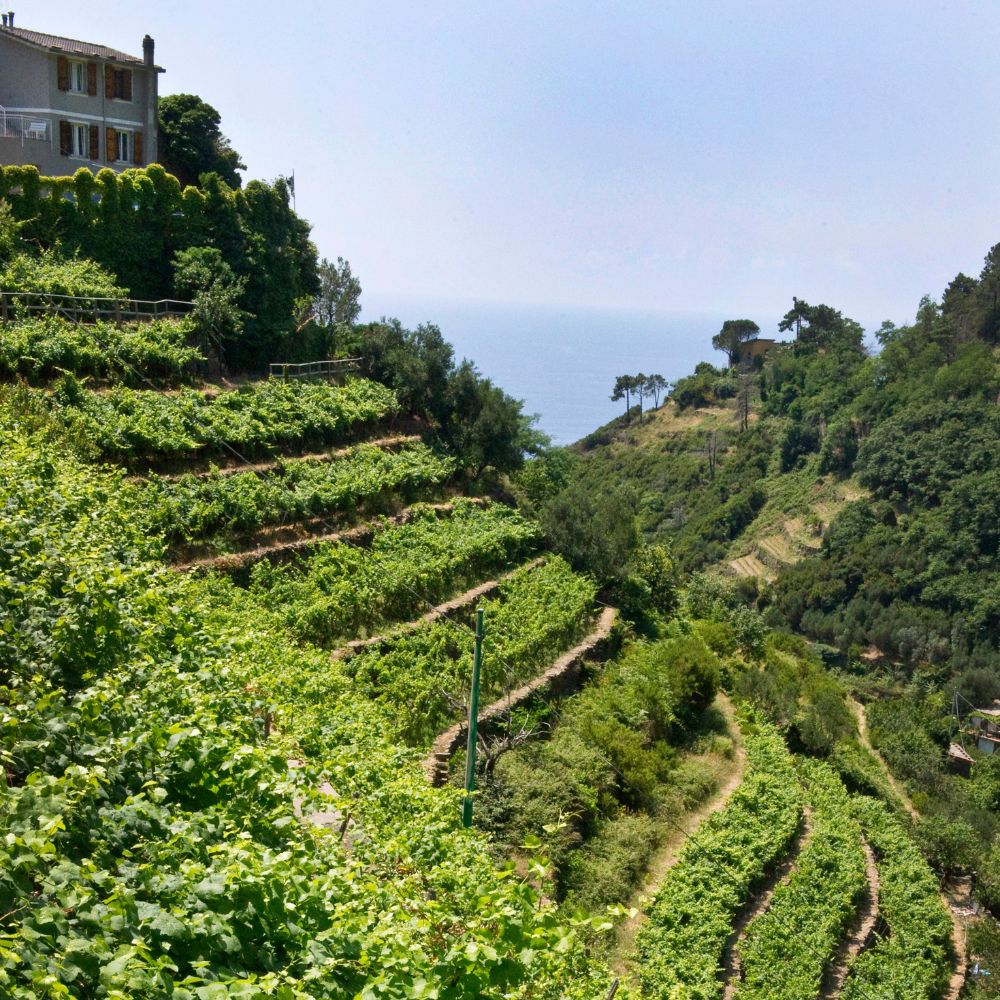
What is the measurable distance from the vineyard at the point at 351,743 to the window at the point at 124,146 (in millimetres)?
8775

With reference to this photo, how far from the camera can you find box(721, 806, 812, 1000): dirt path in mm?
15180

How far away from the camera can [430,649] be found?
61.1 feet

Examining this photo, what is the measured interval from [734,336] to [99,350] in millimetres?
84002

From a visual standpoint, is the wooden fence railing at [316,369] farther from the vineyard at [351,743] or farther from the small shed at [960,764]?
the small shed at [960,764]

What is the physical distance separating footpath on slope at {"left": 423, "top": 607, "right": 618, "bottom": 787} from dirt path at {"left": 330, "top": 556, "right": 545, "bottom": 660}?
2.20 metres

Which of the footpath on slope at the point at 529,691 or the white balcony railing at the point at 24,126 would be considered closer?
the footpath on slope at the point at 529,691

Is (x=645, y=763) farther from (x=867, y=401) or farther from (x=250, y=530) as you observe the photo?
(x=867, y=401)

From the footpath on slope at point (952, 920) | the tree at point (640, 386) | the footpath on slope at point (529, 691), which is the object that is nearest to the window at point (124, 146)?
the footpath on slope at point (529, 691)

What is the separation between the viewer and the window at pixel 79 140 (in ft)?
90.9

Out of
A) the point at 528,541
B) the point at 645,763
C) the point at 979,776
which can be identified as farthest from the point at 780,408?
the point at 645,763

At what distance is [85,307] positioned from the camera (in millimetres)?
22375

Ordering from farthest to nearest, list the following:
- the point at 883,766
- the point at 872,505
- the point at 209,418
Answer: the point at 872,505, the point at 883,766, the point at 209,418

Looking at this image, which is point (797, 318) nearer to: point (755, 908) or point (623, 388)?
point (623, 388)

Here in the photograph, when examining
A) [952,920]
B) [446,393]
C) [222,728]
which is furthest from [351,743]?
[446,393]
